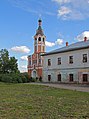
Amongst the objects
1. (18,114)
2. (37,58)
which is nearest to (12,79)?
(37,58)

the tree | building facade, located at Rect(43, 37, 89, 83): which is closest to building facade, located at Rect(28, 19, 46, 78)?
the tree

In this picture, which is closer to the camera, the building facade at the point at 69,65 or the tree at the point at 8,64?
the building facade at the point at 69,65

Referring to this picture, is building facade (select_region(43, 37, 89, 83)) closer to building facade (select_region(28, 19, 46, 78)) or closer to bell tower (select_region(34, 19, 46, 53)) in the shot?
building facade (select_region(28, 19, 46, 78))

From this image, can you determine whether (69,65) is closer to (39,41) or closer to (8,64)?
(8,64)

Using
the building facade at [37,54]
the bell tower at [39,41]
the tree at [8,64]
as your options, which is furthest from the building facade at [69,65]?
the bell tower at [39,41]

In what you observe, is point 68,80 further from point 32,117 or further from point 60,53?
point 32,117

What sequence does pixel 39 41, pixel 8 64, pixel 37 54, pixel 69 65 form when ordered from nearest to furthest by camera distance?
pixel 69 65
pixel 8 64
pixel 37 54
pixel 39 41

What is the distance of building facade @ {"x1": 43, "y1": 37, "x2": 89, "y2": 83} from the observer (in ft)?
119

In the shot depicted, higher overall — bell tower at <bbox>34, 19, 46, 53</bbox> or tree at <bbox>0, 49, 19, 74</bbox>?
bell tower at <bbox>34, 19, 46, 53</bbox>

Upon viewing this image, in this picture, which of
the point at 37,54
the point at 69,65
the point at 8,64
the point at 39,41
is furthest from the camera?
the point at 39,41

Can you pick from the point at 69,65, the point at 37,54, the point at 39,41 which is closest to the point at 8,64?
the point at 37,54

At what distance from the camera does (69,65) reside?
39.2 meters

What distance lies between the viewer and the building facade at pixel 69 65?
3624 cm

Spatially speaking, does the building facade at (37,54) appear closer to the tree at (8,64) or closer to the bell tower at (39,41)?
the bell tower at (39,41)
